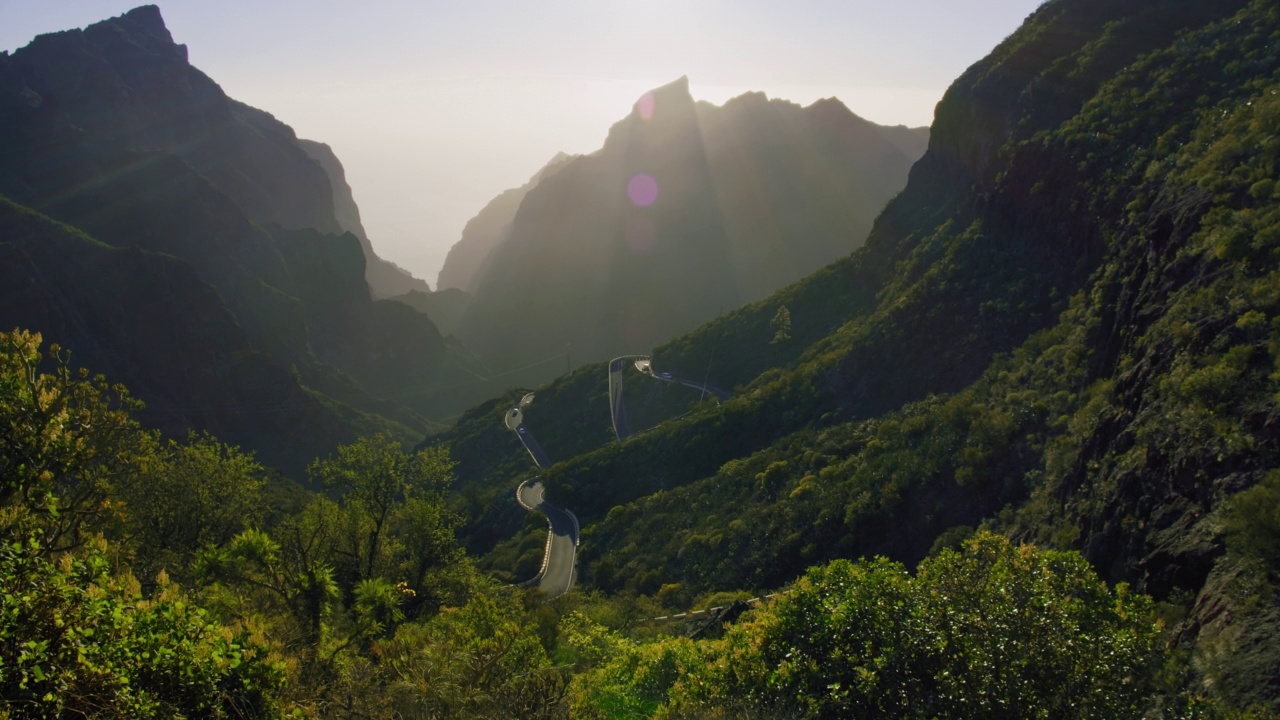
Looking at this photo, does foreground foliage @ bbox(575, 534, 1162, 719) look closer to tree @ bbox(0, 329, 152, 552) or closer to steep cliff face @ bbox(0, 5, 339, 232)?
tree @ bbox(0, 329, 152, 552)

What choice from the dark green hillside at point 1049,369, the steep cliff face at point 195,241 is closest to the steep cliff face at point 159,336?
the steep cliff face at point 195,241

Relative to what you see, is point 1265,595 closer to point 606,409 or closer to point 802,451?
point 802,451

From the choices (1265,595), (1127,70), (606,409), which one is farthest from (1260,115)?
(606,409)

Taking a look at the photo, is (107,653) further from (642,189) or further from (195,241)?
(642,189)

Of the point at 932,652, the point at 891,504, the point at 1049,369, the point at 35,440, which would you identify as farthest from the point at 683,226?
the point at 932,652

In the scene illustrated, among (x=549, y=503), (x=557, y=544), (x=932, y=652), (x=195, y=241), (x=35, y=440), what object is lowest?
(x=557, y=544)
